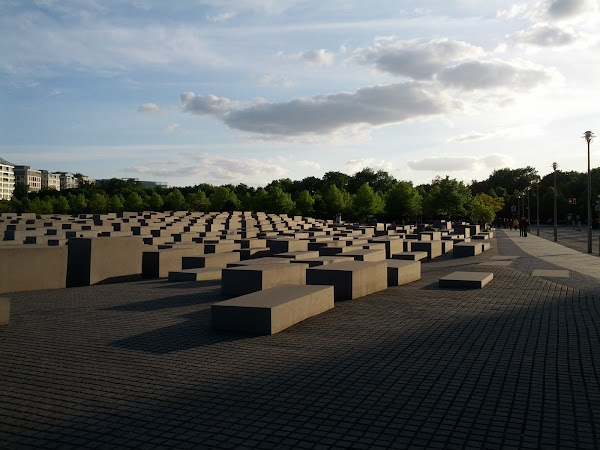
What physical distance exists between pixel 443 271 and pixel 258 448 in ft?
46.2

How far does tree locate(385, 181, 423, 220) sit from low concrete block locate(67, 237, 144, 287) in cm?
6157

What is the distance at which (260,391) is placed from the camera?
17.4ft

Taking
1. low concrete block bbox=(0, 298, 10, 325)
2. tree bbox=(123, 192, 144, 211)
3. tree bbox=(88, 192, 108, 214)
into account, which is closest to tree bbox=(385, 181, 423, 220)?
tree bbox=(123, 192, 144, 211)

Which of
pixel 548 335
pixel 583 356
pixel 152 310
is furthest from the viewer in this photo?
pixel 152 310

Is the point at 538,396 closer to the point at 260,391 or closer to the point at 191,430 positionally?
the point at 260,391

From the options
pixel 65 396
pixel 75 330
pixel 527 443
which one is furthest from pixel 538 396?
pixel 75 330

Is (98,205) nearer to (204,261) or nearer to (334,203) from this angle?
(334,203)

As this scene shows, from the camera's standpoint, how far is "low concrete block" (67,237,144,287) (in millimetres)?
14219

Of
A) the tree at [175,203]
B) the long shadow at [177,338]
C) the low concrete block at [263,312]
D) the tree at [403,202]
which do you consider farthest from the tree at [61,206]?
the low concrete block at [263,312]

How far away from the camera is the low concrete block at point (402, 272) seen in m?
13.5

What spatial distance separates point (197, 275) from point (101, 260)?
8.97 ft

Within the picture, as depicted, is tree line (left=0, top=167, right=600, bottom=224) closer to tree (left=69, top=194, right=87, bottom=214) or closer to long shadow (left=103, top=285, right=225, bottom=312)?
tree (left=69, top=194, right=87, bottom=214)

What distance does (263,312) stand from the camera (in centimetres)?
784

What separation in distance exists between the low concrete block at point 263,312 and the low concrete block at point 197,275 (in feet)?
18.2
